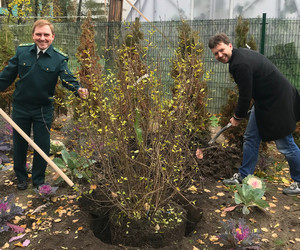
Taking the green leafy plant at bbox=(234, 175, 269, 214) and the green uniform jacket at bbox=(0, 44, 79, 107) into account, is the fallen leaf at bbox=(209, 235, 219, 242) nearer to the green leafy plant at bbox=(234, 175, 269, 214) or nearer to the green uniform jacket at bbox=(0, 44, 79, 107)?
the green leafy plant at bbox=(234, 175, 269, 214)

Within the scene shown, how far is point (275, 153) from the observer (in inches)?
218

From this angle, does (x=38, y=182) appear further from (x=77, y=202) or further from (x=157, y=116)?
(x=157, y=116)

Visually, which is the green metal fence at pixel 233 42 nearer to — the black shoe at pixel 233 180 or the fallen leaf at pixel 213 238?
the black shoe at pixel 233 180

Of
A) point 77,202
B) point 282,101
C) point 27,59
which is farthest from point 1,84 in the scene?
point 282,101

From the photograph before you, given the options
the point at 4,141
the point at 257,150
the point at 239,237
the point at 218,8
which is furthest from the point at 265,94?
the point at 218,8

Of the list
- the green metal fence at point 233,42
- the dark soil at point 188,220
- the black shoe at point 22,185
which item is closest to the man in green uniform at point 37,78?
the black shoe at point 22,185

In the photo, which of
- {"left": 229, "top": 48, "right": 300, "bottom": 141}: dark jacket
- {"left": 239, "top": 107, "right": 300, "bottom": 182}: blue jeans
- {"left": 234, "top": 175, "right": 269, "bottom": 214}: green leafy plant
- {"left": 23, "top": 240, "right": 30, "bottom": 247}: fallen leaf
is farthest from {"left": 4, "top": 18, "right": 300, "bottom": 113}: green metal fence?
{"left": 23, "top": 240, "right": 30, "bottom": 247}: fallen leaf

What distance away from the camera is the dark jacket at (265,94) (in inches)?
134

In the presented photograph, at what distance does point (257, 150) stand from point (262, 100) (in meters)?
0.62

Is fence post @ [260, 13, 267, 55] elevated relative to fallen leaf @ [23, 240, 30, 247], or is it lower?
Result: elevated

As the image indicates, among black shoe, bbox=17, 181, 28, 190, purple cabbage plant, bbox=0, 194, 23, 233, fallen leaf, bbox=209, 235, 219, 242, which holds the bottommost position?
fallen leaf, bbox=209, 235, 219, 242

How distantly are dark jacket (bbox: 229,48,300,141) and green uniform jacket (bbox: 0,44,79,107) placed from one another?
5.56 ft

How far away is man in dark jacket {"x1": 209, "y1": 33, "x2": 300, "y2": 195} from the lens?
340 cm

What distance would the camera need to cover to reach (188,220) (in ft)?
9.67
